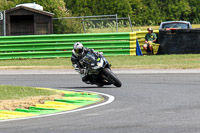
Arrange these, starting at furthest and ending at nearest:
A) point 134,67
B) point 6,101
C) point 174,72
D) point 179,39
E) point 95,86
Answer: point 179,39 → point 134,67 → point 174,72 → point 95,86 → point 6,101

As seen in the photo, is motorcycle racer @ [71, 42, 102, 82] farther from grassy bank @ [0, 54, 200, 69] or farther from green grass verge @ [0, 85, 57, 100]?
grassy bank @ [0, 54, 200, 69]

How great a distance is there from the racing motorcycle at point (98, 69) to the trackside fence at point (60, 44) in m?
10.6

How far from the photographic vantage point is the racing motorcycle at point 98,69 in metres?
13.6

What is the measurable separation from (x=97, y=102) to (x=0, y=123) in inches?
116

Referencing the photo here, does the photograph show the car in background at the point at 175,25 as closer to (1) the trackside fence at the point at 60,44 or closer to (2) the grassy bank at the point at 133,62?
(1) the trackside fence at the point at 60,44

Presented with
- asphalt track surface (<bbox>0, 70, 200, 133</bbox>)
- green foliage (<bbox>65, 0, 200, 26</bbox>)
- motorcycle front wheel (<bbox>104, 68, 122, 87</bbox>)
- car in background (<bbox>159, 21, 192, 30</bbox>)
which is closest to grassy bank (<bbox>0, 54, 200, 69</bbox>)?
car in background (<bbox>159, 21, 192, 30</bbox>)

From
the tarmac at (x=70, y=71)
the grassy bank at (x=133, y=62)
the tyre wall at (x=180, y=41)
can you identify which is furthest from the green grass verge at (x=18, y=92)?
the tyre wall at (x=180, y=41)

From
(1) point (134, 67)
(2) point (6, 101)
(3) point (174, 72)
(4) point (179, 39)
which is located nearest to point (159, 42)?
(4) point (179, 39)

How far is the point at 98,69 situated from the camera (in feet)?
44.9

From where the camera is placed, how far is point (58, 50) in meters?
25.1

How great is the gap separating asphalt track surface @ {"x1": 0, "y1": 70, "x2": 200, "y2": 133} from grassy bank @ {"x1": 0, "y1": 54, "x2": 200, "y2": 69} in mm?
4597

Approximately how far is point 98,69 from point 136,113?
15.1ft

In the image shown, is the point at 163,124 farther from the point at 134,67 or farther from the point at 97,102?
the point at 134,67

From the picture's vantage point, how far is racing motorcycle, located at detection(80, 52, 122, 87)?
13.6 m
